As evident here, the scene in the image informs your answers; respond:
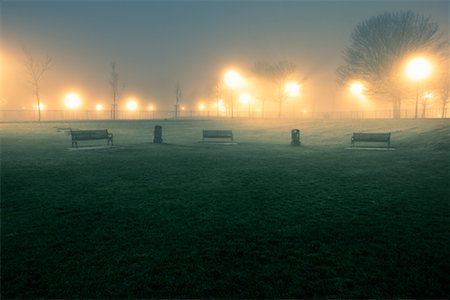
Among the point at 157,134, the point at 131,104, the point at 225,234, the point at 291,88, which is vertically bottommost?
the point at 225,234

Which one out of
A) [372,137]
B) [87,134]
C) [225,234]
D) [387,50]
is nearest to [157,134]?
[87,134]

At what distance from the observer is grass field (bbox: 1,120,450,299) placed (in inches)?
143

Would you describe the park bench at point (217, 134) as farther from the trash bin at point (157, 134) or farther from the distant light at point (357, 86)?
the distant light at point (357, 86)

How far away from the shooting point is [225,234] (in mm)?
5066

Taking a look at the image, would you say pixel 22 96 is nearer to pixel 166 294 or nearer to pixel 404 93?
pixel 404 93

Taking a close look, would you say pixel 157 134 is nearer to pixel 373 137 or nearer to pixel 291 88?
pixel 373 137

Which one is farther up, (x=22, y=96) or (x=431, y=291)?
(x=22, y=96)

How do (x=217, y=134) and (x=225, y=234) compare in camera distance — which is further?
(x=217, y=134)

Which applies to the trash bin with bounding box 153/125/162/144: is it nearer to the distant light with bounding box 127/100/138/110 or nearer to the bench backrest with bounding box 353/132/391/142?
the bench backrest with bounding box 353/132/391/142

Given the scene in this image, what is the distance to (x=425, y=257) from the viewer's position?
13.8 ft

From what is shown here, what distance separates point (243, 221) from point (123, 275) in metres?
2.49

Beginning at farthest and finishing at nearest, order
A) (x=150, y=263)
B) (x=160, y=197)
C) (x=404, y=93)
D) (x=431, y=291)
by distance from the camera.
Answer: (x=404, y=93), (x=160, y=197), (x=150, y=263), (x=431, y=291)

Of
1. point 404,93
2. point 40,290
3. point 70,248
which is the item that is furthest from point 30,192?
point 404,93

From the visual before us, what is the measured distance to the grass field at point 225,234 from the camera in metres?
3.63
